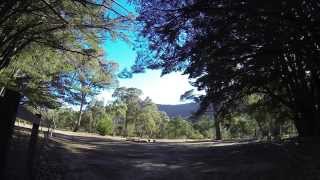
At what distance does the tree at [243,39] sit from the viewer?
13.2 metres

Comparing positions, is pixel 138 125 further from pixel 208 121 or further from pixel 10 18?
pixel 10 18

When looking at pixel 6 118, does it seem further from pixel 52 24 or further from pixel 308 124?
pixel 308 124

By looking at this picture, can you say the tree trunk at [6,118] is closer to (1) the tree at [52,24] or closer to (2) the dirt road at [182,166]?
(2) the dirt road at [182,166]

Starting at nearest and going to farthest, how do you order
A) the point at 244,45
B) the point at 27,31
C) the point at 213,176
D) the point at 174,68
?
the point at 213,176, the point at 244,45, the point at 27,31, the point at 174,68

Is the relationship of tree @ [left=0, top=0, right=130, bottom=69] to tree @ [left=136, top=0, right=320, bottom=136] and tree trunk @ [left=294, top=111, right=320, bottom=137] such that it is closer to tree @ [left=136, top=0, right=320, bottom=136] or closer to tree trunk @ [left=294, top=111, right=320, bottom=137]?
tree @ [left=136, top=0, right=320, bottom=136]

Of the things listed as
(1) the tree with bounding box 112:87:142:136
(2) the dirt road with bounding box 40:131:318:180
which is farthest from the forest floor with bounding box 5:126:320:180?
(1) the tree with bounding box 112:87:142:136

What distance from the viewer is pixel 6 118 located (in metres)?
5.77

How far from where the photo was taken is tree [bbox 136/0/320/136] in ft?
43.4

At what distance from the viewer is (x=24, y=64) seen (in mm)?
23078

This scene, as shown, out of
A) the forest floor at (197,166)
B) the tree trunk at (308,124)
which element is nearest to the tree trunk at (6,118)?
the forest floor at (197,166)

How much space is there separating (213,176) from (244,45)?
5.73 m

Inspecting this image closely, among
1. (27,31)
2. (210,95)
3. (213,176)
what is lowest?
(213,176)

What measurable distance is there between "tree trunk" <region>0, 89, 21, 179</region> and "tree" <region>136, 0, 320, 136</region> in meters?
7.93

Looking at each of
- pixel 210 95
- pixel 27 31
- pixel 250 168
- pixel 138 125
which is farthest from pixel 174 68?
pixel 138 125
